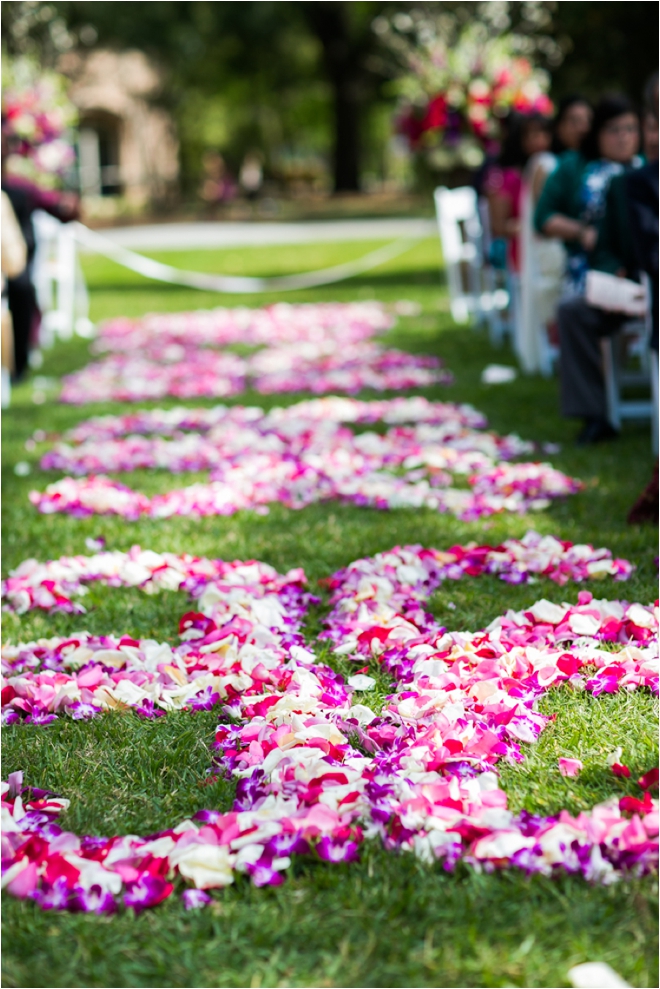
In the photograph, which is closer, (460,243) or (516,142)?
(516,142)

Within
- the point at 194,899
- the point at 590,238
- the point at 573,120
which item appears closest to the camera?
the point at 194,899

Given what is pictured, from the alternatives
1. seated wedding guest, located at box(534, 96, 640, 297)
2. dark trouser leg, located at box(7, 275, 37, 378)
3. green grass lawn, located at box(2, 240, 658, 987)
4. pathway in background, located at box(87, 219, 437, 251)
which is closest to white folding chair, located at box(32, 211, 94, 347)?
dark trouser leg, located at box(7, 275, 37, 378)

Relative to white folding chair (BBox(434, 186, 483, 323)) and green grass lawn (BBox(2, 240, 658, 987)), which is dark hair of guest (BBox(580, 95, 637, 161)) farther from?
white folding chair (BBox(434, 186, 483, 323))

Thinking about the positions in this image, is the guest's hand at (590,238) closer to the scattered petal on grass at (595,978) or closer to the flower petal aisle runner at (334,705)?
the flower petal aisle runner at (334,705)

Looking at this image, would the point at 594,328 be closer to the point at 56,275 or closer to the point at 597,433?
the point at 597,433

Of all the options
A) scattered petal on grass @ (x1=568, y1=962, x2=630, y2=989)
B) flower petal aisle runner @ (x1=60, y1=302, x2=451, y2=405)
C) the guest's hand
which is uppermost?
the guest's hand

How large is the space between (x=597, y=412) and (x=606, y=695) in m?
3.16

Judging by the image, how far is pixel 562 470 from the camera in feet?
17.9

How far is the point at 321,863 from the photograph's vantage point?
7.48 ft

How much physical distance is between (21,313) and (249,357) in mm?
1951

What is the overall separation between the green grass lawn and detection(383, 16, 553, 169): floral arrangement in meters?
7.85

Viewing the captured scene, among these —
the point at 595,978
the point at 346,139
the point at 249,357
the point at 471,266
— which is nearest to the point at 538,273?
the point at 249,357

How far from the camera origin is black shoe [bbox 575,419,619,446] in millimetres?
5984

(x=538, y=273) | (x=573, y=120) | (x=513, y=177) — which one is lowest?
(x=538, y=273)
